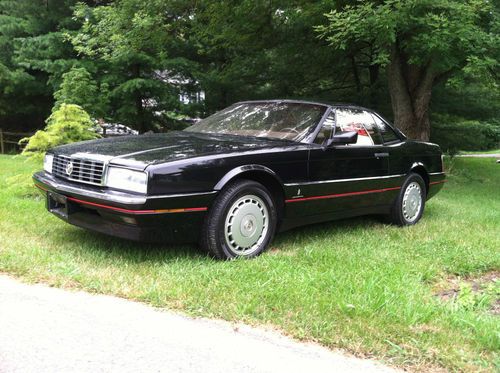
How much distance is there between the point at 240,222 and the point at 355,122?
7.03 ft

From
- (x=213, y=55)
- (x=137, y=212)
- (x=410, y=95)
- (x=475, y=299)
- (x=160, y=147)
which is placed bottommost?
(x=475, y=299)

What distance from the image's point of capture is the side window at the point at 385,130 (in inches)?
241

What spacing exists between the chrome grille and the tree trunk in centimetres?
911

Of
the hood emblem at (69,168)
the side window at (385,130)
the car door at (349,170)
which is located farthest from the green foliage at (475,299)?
the hood emblem at (69,168)

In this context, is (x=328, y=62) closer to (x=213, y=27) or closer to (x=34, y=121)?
(x=213, y=27)

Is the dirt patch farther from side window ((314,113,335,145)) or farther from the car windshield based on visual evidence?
the car windshield

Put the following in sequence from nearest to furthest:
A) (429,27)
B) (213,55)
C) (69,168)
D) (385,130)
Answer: (69,168) < (385,130) < (429,27) < (213,55)

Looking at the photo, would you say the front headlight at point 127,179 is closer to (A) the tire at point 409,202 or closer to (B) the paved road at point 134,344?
(B) the paved road at point 134,344

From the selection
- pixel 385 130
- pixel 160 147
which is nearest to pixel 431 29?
pixel 385 130

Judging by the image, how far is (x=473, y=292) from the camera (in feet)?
13.0

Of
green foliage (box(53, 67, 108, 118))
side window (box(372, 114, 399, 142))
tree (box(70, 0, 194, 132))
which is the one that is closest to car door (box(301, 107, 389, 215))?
side window (box(372, 114, 399, 142))

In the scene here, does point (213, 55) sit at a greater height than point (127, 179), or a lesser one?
greater

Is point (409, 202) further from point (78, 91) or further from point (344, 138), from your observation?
point (78, 91)

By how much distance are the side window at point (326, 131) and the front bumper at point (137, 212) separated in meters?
1.46
